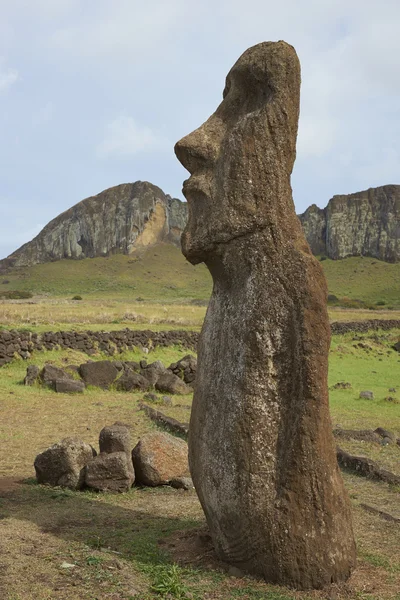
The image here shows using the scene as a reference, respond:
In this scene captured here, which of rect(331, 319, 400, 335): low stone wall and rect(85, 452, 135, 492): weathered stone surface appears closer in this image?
rect(85, 452, 135, 492): weathered stone surface

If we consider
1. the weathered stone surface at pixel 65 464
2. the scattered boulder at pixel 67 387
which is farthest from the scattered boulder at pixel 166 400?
the weathered stone surface at pixel 65 464

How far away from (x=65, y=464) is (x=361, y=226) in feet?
468

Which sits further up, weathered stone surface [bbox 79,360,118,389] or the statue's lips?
the statue's lips

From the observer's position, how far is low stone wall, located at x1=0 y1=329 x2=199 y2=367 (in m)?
23.3

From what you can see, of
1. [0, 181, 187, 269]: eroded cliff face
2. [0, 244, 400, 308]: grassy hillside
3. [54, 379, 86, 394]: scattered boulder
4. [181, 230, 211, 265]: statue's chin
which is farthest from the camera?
[0, 181, 187, 269]: eroded cliff face

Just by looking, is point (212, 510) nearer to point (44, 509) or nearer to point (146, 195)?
point (44, 509)

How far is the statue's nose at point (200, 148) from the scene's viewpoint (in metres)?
6.49

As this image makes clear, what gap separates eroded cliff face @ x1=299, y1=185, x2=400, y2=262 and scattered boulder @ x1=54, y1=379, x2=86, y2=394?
130m

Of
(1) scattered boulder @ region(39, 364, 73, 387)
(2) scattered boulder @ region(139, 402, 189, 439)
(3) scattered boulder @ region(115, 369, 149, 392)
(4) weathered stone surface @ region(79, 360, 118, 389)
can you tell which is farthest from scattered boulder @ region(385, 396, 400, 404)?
(1) scattered boulder @ region(39, 364, 73, 387)

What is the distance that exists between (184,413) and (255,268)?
1114 centimetres

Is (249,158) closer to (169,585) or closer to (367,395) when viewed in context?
(169,585)

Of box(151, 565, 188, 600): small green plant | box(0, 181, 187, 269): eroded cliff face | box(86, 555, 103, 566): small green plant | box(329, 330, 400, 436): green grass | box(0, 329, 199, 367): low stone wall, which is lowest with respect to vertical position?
box(329, 330, 400, 436): green grass

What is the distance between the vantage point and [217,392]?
239 inches

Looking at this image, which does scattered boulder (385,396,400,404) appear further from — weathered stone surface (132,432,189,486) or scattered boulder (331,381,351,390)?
weathered stone surface (132,432,189,486)
